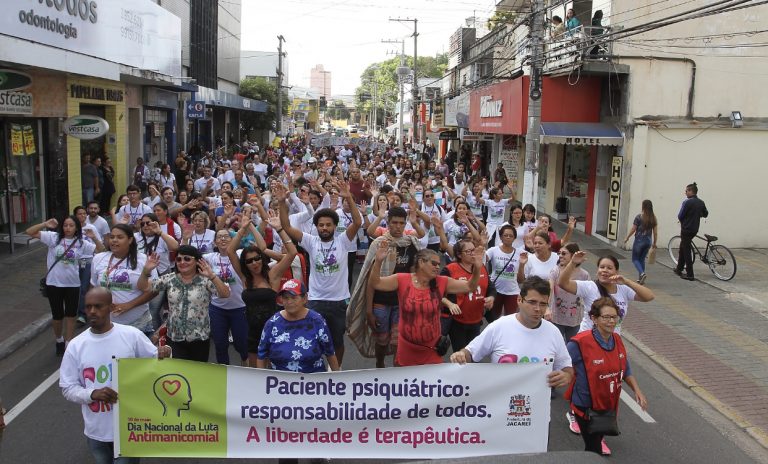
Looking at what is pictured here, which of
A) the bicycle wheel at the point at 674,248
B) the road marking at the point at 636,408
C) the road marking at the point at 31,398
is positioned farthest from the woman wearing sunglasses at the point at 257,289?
the bicycle wheel at the point at 674,248

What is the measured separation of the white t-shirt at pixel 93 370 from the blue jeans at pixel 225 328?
85.2 inches

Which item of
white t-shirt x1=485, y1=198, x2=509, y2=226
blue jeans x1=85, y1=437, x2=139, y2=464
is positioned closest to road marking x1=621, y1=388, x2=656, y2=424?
blue jeans x1=85, y1=437, x2=139, y2=464

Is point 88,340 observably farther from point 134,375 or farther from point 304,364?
point 304,364

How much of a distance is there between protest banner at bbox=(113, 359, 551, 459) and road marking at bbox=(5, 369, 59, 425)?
8.38 ft

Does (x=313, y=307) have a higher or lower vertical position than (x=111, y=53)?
lower

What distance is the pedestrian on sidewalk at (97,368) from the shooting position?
4.46m

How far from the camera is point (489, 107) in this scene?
23953 millimetres

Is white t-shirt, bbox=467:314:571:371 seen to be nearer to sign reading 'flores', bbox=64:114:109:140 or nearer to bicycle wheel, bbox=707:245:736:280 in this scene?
bicycle wheel, bbox=707:245:736:280

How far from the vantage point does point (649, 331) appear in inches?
406

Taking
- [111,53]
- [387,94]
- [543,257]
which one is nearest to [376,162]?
[111,53]

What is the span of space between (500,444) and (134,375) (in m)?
2.47

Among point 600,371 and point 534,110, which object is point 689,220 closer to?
point 534,110

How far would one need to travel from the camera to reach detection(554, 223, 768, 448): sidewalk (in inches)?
304

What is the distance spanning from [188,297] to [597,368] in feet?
10.6
